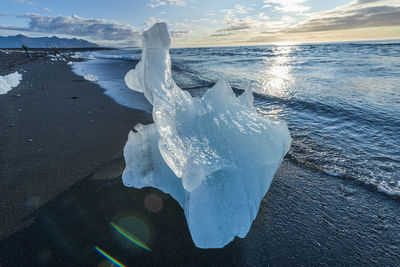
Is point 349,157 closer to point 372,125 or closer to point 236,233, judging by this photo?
point 372,125

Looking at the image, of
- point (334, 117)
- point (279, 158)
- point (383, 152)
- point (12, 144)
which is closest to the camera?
point (279, 158)

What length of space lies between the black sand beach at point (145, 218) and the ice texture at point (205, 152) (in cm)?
26

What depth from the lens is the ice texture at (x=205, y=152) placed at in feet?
4.92

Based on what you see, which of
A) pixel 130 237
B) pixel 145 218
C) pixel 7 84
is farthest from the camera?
pixel 7 84

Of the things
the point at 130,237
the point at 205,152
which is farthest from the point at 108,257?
the point at 205,152

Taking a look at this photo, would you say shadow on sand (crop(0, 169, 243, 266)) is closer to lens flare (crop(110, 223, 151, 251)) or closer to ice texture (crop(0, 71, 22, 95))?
lens flare (crop(110, 223, 151, 251))

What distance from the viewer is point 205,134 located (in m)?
1.98

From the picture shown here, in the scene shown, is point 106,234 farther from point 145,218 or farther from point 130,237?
point 145,218

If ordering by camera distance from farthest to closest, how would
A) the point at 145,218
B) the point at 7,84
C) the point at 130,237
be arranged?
the point at 7,84 < the point at 145,218 < the point at 130,237

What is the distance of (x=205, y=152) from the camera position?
173 cm

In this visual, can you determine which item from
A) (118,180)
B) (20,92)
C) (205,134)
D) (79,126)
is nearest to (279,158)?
(205,134)

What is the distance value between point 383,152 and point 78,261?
184 inches

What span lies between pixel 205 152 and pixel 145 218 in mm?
893

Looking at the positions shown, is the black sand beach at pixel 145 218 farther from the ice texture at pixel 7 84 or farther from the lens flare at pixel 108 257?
the ice texture at pixel 7 84
